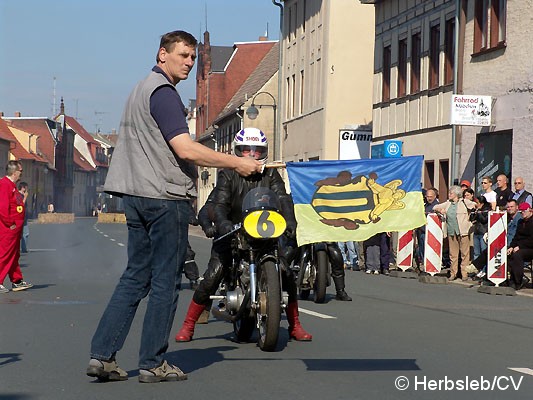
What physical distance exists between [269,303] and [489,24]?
21.6 m

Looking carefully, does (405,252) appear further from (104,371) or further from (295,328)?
(104,371)

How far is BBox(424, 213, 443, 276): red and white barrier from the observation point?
22922 millimetres

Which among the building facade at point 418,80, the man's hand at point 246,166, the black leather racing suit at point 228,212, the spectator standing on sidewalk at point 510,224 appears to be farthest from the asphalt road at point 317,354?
the building facade at point 418,80

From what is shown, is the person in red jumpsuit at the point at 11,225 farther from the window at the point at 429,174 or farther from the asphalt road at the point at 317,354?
the window at the point at 429,174

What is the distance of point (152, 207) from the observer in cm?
775

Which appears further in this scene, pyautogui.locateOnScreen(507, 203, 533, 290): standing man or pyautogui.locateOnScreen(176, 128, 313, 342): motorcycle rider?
pyautogui.locateOnScreen(507, 203, 533, 290): standing man

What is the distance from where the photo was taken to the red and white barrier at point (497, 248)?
19641 mm

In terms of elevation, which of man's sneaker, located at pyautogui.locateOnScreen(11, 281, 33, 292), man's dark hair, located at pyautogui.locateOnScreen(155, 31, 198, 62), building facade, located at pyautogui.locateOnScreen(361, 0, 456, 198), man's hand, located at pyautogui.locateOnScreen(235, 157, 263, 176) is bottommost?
man's sneaker, located at pyautogui.locateOnScreen(11, 281, 33, 292)

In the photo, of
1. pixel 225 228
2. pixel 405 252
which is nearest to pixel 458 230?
pixel 405 252

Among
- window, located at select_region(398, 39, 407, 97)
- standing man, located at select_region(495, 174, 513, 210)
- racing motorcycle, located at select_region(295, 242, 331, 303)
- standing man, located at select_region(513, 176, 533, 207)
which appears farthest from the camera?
window, located at select_region(398, 39, 407, 97)

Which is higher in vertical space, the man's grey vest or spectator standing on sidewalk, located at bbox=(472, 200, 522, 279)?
the man's grey vest

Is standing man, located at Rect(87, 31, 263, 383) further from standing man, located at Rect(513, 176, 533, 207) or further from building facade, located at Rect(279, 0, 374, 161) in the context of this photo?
building facade, located at Rect(279, 0, 374, 161)

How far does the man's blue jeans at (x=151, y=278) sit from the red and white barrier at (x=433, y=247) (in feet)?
50.6

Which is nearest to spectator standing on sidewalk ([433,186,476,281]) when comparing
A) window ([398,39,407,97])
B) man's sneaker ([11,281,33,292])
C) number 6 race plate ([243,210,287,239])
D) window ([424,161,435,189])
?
man's sneaker ([11,281,33,292])
